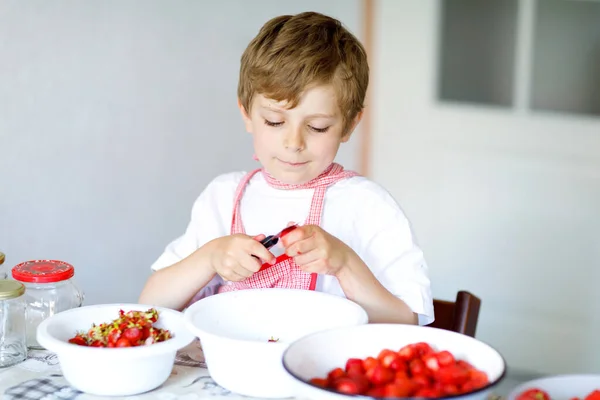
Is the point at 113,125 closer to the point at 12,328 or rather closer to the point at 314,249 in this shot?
the point at 12,328

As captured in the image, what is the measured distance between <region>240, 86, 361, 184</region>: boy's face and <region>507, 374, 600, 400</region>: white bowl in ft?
1.90

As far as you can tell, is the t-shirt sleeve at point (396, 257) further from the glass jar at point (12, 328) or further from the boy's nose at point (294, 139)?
the glass jar at point (12, 328)

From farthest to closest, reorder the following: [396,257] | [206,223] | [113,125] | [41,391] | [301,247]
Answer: [113,125] → [206,223] → [396,257] → [301,247] → [41,391]

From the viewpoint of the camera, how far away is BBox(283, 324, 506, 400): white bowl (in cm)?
106

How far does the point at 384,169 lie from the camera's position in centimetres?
331

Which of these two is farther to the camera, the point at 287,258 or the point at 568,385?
the point at 287,258

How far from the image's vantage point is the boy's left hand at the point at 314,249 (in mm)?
1305

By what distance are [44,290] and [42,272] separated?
39 millimetres

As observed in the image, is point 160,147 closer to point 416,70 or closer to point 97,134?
point 97,134

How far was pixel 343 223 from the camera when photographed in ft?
5.28

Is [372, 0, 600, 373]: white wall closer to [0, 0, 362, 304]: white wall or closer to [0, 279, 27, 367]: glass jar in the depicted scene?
[0, 0, 362, 304]: white wall

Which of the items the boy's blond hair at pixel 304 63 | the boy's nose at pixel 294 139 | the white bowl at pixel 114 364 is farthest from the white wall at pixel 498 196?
the white bowl at pixel 114 364

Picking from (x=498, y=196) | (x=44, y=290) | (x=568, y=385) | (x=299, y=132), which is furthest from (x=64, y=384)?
(x=498, y=196)

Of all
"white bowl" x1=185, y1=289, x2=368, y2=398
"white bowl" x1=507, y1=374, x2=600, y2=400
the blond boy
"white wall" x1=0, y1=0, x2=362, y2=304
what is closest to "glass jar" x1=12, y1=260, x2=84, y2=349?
the blond boy
